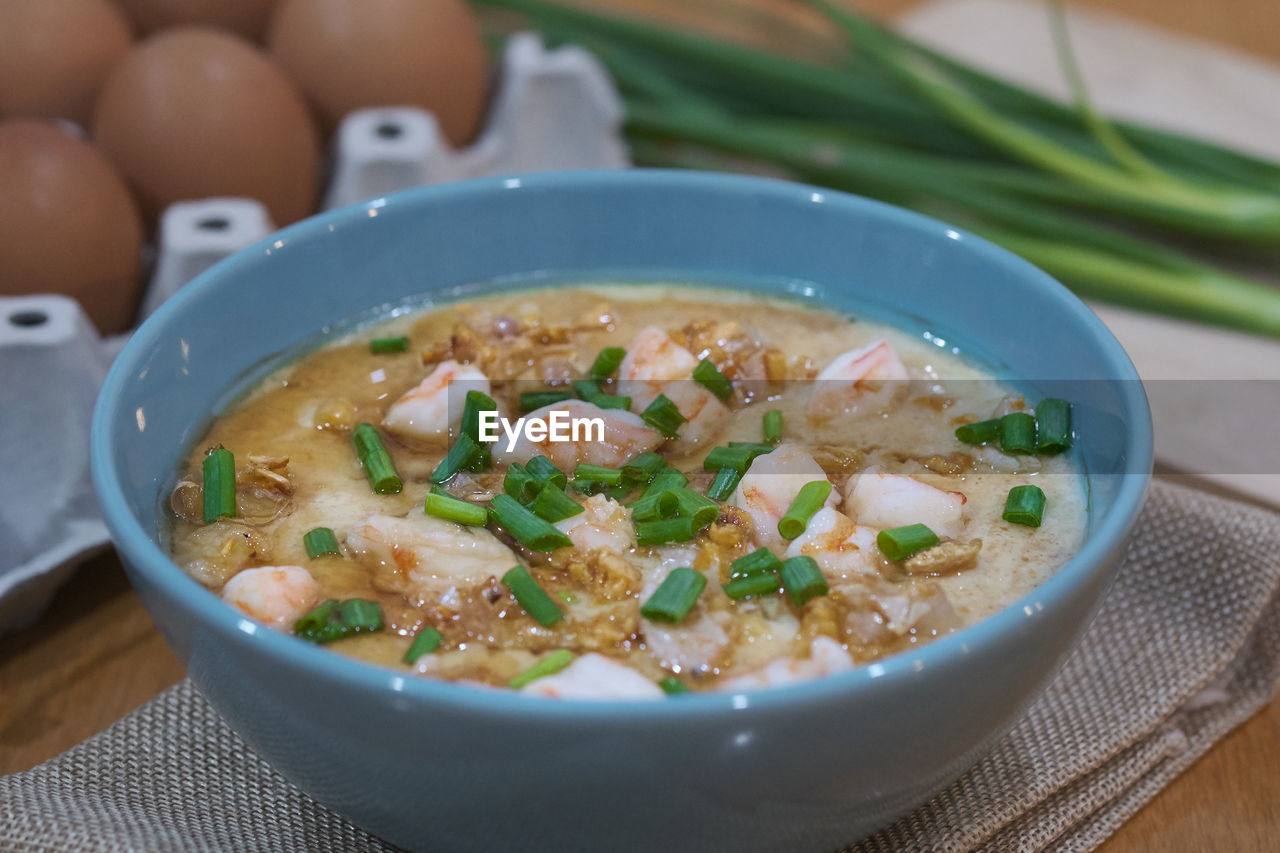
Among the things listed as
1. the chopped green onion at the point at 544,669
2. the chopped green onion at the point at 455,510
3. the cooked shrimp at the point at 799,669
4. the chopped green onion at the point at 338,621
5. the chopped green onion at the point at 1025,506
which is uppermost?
the chopped green onion at the point at 1025,506

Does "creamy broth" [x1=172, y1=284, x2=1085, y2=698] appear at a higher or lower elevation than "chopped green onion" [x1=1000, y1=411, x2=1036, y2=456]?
lower

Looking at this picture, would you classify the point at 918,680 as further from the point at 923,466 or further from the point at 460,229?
the point at 460,229

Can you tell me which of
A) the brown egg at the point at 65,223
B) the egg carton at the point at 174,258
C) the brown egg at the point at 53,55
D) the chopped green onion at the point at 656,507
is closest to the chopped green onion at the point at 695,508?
the chopped green onion at the point at 656,507

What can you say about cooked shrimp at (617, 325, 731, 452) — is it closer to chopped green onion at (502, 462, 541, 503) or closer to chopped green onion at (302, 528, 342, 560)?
chopped green onion at (502, 462, 541, 503)

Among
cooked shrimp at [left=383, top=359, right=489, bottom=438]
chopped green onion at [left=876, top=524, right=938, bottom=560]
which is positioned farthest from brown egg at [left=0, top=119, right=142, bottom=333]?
chopped green onion at [left=876, top=524, right=938, bottom=560]

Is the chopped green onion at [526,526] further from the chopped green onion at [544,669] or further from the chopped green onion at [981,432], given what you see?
the chopped green onion at [981,432]
